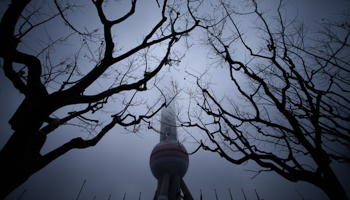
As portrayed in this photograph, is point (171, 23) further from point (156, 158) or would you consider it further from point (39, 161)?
point (156, 158)

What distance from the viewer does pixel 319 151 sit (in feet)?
11.6

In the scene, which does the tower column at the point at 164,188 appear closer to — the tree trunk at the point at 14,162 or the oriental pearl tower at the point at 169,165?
the oriental pearl tower at the point at 169,165

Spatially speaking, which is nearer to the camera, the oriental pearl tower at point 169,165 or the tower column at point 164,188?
the tower column at point 164,188

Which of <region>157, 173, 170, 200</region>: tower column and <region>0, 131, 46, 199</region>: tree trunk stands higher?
<region>157, 173, 170, 200</region>: tower column

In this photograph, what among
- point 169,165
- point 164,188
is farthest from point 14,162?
point 164,188

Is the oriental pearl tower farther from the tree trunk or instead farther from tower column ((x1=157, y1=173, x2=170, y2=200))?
the tree trunk

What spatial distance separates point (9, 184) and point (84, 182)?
3462 cm

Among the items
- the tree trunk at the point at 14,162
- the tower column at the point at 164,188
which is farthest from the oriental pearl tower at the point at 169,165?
the tree trunk at the point at 14,162

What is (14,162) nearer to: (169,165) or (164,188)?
(169,165)

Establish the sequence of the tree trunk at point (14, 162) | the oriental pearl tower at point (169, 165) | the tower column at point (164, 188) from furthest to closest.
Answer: the oriental pearl tower at point (169, 165) < the tower column at point (164, 188) < the tree trunk at point (14, 162)

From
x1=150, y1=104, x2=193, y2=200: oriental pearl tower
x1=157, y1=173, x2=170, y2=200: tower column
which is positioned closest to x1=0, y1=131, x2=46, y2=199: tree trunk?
x1=150, y1=104, x2=193, y2=200: oriental pearl tower

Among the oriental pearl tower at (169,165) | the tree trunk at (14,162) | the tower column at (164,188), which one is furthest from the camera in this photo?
the oriental pearl tower at (169,165)

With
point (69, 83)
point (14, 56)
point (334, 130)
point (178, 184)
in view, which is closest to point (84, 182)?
point (178, 184)

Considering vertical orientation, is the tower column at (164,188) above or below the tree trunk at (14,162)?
above
